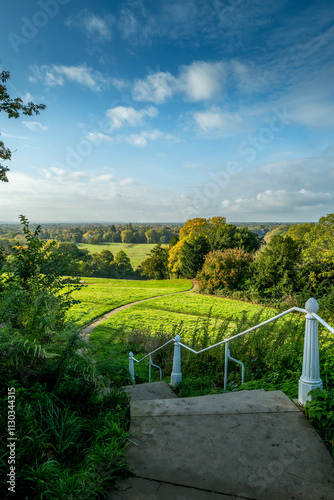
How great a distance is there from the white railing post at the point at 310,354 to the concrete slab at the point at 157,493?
1.32m

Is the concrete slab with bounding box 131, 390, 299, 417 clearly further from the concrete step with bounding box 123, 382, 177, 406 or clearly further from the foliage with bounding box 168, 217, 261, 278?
the foliage with bounding box 168, 217, 261, 278

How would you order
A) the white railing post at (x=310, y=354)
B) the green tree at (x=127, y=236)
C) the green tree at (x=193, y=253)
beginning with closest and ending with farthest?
the white railing post at (x=310, y=354) → the green tree at (x=193, y=253) → the green tree at (x=127, y=236)


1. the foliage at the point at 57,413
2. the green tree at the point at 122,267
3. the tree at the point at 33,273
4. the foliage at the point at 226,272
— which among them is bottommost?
the green tree at the point at 122,267

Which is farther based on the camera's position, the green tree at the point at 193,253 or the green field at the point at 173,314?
the green tree at the point at 193,253

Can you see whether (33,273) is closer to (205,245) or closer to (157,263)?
(205,245)

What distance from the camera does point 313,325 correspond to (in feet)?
8.77

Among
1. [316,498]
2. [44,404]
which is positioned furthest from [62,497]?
[316,498]

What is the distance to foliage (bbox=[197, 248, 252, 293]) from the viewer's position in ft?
77.3

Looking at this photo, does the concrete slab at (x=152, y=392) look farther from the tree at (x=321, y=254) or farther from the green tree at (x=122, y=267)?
the green tree at (x=122, y=267)

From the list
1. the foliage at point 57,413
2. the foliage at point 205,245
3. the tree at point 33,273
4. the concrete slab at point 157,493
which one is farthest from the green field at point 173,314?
the foliage at point 205,245

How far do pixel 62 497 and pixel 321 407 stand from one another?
2.22m

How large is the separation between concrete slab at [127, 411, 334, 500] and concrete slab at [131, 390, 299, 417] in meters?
0.07

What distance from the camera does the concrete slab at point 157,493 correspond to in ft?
6.04

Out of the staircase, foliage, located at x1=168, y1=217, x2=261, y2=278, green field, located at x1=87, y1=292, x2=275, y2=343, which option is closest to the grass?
green field, located at x1=87, y1=292, x2=275, y2=343
